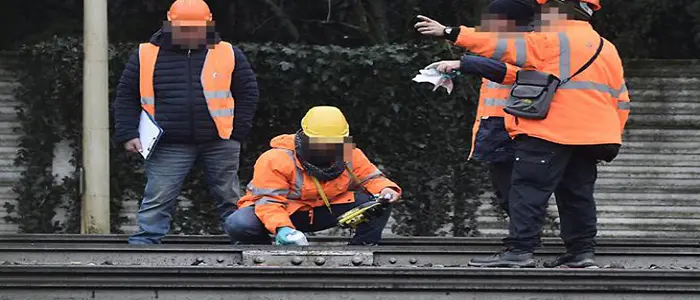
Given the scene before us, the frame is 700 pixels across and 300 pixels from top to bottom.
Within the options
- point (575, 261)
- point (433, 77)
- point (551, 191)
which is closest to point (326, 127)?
point (433, 77)

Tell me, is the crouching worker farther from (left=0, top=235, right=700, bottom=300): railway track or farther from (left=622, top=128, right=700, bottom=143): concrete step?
(left=622, top=128, right=700, bottom=143): concrete step

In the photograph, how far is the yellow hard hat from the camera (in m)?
8.02

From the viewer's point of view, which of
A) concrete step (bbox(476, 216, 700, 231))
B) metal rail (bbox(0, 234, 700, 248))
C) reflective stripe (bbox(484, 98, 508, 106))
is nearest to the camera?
reflective stripe (bbox(484, 98, 508, 106))

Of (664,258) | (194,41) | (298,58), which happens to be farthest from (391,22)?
(664,258)

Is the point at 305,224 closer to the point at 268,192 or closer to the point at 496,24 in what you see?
the point at 268,192

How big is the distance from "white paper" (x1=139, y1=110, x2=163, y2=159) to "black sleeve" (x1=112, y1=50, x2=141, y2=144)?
0.09 meters

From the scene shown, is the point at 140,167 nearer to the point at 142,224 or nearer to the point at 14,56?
the point at 14,56

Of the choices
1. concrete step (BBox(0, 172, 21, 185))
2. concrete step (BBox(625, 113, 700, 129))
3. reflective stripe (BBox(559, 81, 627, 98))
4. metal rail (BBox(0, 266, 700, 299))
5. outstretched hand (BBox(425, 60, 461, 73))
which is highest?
outstretched hand (BBox(425, 60, 461, 73))

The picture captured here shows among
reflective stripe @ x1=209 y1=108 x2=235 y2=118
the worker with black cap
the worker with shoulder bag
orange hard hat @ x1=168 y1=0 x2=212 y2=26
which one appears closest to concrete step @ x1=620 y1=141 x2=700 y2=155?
the worker with black cap

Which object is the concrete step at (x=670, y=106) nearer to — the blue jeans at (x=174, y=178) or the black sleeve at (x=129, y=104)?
the blue jeans at (x=174, y=178)

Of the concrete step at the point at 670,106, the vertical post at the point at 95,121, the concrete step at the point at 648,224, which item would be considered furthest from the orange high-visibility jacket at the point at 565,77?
the concrete step at the point at 670,106

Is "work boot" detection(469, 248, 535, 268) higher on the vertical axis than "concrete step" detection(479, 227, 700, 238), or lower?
higher

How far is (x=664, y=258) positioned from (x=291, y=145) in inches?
86.5

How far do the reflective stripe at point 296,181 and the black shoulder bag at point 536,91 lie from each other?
1.59 m
